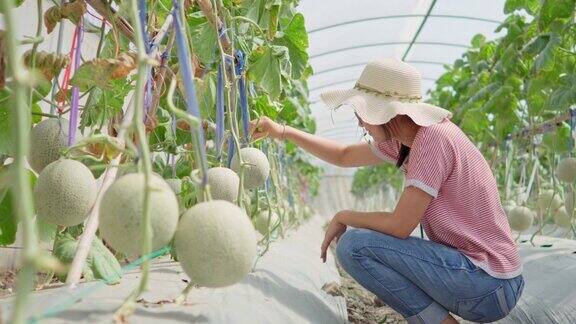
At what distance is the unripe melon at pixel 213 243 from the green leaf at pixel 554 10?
2.58m

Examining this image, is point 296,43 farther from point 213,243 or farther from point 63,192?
point 213,243

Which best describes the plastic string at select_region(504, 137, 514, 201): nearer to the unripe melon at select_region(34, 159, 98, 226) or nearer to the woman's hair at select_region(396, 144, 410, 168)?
the woman's hair at select_region(396, 144, 410, 168)

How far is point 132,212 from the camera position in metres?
0.88

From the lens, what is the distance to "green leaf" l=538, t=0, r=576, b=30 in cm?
291

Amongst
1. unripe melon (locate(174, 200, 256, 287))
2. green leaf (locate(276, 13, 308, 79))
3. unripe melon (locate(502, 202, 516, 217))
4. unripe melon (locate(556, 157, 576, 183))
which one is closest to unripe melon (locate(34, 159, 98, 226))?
unripe melon (locate(174, 200, 256, 287))

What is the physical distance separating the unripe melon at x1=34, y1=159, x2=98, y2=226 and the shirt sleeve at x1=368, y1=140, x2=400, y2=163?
143 centimetres

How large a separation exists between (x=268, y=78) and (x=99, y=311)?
127cm

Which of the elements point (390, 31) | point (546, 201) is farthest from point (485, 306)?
point (390, 31)

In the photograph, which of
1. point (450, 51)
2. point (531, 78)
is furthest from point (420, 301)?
point (450, 51)

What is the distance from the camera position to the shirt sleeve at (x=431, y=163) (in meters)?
1.84

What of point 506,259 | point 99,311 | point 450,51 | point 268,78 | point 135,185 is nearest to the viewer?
point 135,185

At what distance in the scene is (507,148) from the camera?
4.87 meters

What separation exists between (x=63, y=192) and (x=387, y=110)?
113 cm

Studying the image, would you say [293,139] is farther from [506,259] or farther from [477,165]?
[506,259]
